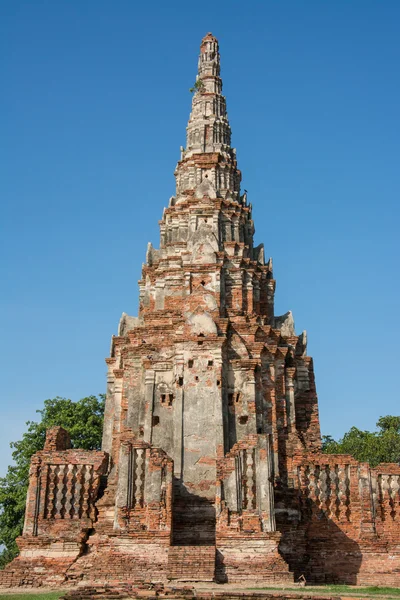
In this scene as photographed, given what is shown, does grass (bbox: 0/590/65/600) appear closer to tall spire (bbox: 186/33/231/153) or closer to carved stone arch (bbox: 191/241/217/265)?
carved stone arch (bbox: 191/241/217/265)

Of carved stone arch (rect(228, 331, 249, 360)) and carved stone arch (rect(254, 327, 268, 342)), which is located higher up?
carved stone arch (rect(254, 327, 268, 342))

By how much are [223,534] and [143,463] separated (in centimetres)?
294

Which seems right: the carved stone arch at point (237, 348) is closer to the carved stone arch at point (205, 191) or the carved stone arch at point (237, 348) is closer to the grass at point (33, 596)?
the carved stone arch at point (205, 191)

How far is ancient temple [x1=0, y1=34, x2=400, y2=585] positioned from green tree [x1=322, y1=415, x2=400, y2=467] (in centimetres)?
1506

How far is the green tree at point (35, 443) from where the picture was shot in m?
33.7

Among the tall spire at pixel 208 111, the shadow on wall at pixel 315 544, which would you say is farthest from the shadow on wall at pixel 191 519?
the tall spire at pixel 208 111

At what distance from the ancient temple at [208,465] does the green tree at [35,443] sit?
9.81 m

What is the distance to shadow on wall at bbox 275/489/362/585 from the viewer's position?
2073cm

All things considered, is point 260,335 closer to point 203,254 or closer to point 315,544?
point 203,254

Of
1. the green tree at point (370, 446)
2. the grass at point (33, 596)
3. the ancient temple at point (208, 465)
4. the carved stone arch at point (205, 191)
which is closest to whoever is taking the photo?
the grass at point (33, 596)

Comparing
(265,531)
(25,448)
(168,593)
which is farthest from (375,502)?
(25,448)

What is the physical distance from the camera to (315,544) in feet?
69.8

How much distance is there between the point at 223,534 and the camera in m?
18.3

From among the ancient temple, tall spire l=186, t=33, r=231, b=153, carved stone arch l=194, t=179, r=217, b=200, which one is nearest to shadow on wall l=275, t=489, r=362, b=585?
the ancient temple
